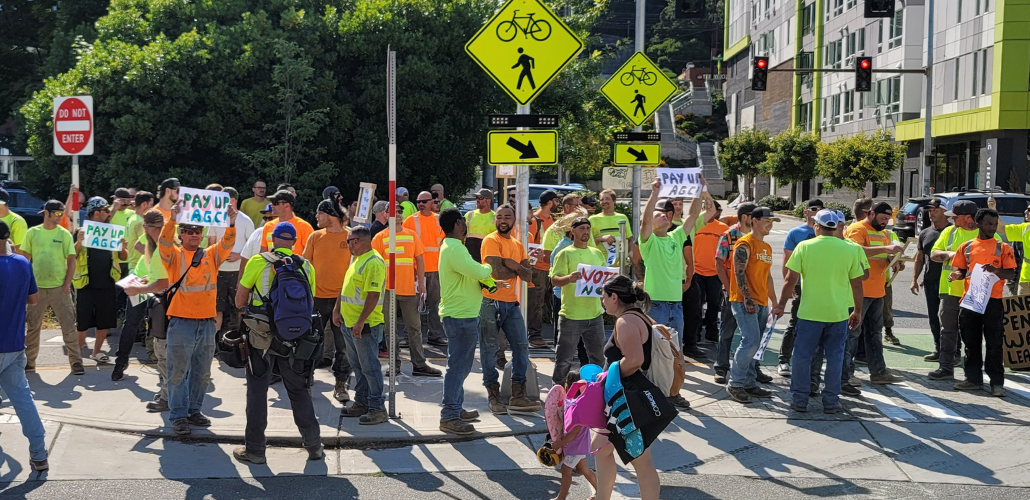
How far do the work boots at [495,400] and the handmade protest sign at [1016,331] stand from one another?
18.2 ft

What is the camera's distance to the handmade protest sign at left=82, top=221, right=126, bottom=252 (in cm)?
1026

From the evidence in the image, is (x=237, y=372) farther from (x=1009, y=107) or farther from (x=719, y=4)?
(x=719, y=4)

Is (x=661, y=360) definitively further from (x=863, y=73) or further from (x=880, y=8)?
(x=863, y=73)

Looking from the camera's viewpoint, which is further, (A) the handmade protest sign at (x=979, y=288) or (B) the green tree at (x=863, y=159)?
(B) the green tree at (x=863, y=159)

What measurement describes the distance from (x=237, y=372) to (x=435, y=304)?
2.69m

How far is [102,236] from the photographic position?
10.3 m

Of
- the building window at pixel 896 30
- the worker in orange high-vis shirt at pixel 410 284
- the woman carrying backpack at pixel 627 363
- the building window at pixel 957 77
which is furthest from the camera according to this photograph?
the building window at pixel 896 30

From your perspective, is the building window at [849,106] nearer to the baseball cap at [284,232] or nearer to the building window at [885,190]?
the building window at [885,190]

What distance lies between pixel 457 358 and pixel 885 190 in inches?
1778

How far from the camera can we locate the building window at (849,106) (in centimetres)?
5119

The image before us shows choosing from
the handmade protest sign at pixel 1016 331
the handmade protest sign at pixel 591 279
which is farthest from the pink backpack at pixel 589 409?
the handmade protest sign at pixel 1016 331

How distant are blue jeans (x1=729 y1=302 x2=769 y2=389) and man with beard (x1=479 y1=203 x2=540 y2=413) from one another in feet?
6.78

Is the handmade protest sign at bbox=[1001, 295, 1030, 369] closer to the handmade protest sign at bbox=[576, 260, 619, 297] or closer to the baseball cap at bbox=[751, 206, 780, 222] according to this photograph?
the baseball cap at bbox=[751, 206, 780, 222]

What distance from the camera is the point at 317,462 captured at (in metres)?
7.48
